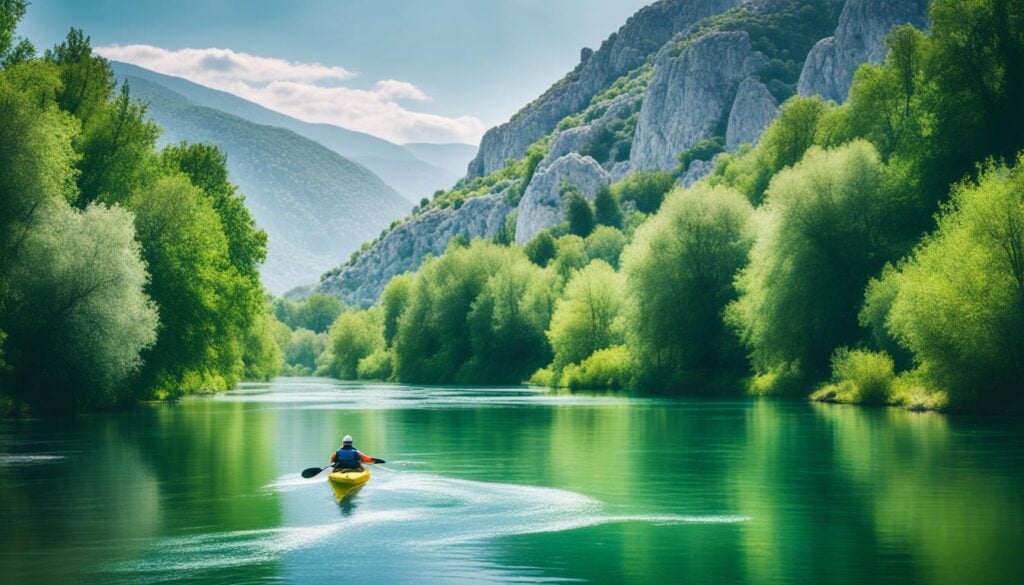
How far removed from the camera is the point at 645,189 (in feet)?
591

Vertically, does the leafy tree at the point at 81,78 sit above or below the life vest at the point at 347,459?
above

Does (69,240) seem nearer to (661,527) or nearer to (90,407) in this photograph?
(90,407)

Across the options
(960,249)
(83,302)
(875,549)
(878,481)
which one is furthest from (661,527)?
(83,302)

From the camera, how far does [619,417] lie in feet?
175

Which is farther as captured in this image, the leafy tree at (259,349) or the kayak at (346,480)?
the leafy tree at (259,349)

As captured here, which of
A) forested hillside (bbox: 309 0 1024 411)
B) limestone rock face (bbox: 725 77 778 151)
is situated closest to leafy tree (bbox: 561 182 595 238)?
limestone rock face (bbox: 725 77 778 151)

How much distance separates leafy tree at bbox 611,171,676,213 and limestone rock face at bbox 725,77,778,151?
18.3m

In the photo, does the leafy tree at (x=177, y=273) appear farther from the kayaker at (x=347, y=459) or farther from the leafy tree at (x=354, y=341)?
the leafy tree at (x=354, y=341)

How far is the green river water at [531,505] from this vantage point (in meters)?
18.2

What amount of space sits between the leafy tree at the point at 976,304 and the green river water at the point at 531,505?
261cm

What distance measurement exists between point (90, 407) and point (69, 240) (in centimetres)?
1205

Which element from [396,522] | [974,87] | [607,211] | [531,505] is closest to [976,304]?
[974,87]

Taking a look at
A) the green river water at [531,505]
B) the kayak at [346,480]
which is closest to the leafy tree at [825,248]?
the green river water at [531,505]

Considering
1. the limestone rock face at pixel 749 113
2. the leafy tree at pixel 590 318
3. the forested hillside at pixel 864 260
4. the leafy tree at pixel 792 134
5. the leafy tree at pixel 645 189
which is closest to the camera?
the forested hillside at pixel 864 260
